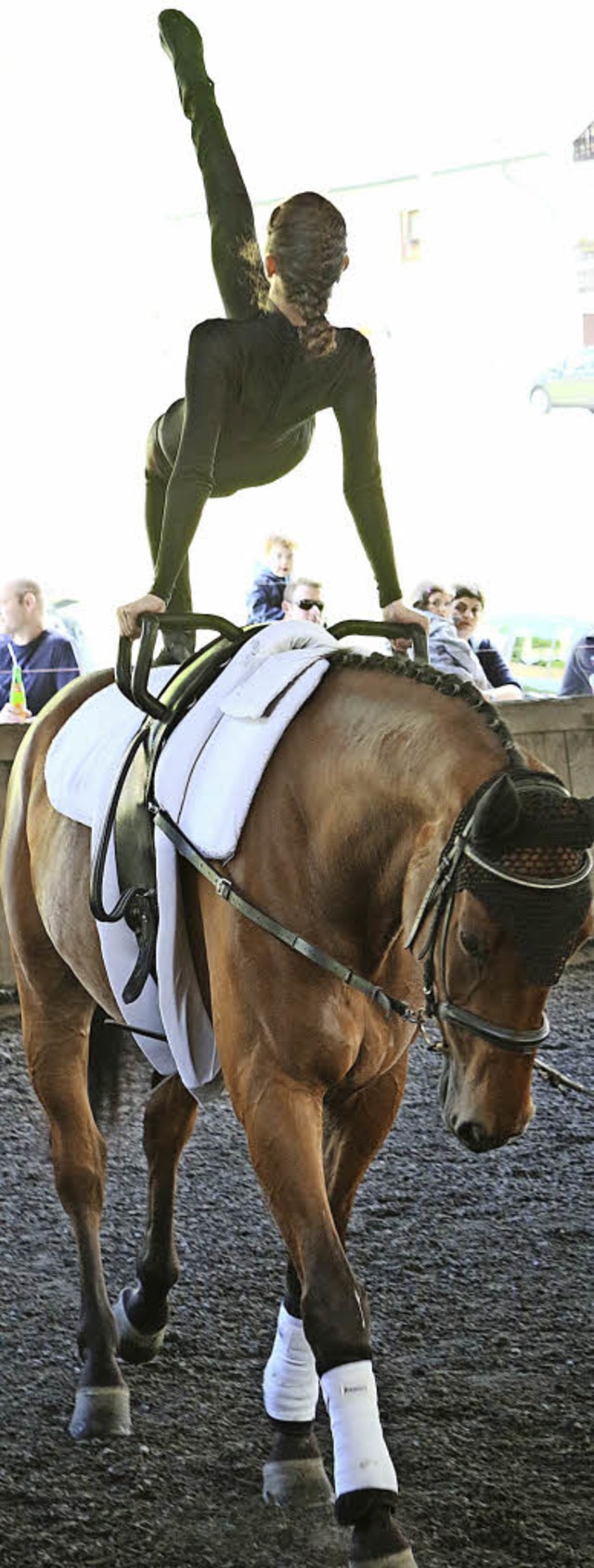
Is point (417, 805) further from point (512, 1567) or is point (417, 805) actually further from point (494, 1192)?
point (494, 1192)

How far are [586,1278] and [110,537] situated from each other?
8.37 m

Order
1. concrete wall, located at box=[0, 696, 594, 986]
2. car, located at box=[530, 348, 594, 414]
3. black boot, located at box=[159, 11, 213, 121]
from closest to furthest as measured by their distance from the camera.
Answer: black boot, located at box=[159, 11, 213, 121]
concrete wall, located at box=[0, 696, 594, 986]
car, located at box=[530, 348, 594, 414]

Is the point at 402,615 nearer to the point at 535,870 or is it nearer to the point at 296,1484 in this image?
the point at 535,870

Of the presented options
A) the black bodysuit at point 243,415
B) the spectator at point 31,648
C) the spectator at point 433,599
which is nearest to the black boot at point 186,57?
the black bodysuit at point 243,415

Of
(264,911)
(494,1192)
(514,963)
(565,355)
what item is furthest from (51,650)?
(565,355)

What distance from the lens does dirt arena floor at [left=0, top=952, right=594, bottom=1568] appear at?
2467 mm

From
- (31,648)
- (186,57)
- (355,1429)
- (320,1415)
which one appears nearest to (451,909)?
(355,1429)

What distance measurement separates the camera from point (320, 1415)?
2939 mm

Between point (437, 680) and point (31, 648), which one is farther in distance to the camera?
point (31, 648)

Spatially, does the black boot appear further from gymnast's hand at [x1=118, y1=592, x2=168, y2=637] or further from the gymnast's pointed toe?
gymnast's hand at [x1=118, y1=592, x2=168, y2=637]

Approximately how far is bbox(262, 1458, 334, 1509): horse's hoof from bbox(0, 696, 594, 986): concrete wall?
4.40 metres

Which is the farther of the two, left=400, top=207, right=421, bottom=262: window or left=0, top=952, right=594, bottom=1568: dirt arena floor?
left=400, top=207, right=421, bottom=262: window

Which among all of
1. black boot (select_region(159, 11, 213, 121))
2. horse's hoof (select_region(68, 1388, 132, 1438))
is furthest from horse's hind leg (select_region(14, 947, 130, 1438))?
black boot (select_region(159, 11, 213, 121))

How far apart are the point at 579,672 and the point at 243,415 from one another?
4.91 m
